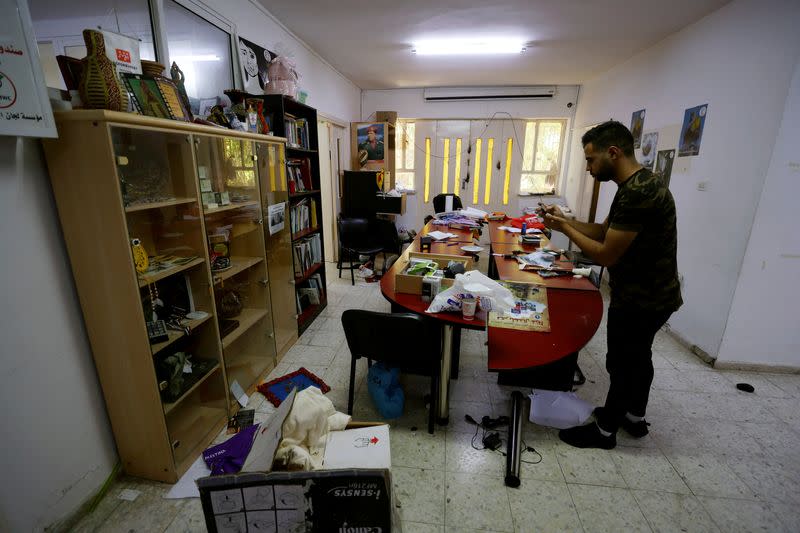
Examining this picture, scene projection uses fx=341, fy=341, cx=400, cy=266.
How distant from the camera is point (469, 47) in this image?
4051 mm

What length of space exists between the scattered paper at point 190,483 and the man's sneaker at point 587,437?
2015 mm

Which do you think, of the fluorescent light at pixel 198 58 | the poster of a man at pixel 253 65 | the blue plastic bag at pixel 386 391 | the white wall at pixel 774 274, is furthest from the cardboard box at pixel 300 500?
the white wall at pixel 774 274

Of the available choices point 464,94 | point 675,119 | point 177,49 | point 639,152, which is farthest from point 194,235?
point 464,94

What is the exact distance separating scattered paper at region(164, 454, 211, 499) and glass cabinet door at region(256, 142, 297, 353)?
1079 mm

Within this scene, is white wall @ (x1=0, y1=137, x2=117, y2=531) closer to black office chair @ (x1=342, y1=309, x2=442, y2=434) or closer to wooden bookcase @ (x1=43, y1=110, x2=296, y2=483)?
wooden bookcase @ (x1=43, y1=110, x2=296, y2=483)

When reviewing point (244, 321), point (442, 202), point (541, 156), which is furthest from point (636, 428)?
point (541, 156)

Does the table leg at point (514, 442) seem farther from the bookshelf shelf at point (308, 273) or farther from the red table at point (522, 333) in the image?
the bookshelf shelf at point (308, 273)

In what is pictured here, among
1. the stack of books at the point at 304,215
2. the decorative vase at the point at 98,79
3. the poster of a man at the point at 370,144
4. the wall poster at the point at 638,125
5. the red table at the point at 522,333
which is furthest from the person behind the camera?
the poster of a man at the point at 370,144

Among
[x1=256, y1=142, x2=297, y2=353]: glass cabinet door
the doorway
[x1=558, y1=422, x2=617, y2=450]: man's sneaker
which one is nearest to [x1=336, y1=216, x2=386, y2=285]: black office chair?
the doorway

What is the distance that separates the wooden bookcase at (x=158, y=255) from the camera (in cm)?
140

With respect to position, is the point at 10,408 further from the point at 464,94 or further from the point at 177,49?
the point at 464,94

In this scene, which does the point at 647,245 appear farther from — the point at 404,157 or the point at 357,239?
the point at 404,157

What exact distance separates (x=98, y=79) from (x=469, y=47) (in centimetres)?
384

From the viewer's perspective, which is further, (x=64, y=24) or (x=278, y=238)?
(x=278, y=238)
